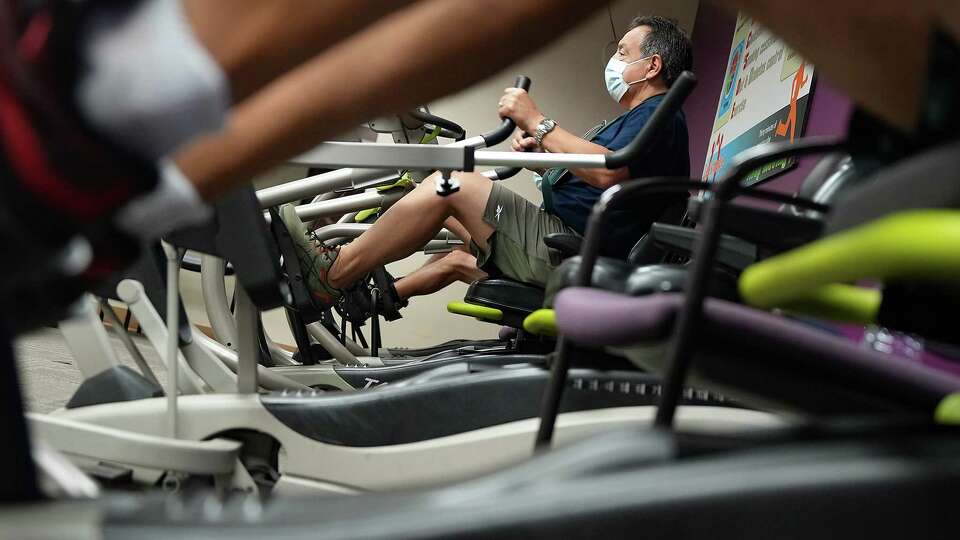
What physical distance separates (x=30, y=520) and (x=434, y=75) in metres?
0.37

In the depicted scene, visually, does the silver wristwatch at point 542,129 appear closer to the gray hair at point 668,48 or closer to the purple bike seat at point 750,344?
the gray hair at point 668,48

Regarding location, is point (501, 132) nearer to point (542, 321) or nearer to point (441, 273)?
point (542, 321)

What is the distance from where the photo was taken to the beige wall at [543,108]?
18.0 ft

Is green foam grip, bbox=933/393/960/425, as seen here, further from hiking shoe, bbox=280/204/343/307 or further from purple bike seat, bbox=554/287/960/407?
hiking shoe, bbox=280/204/343/307

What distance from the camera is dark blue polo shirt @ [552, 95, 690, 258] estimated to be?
6.83 feet

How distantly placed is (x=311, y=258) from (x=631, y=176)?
95 cm

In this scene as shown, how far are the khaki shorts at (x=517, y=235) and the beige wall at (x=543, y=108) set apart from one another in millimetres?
3191

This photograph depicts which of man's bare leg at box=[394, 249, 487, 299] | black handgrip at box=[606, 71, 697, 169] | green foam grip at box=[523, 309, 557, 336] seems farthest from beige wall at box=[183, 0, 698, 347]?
green foam grip at box=[523, 309, 557, 336]

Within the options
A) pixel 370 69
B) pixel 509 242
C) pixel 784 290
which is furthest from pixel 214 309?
pixel 784 290

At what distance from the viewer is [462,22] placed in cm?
55

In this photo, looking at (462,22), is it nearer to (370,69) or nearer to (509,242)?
(370,69)

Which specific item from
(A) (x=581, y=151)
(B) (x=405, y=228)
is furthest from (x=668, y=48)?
(B) (x=405, y=228)

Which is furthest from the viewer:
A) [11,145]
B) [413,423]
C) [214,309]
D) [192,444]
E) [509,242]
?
[509,242]

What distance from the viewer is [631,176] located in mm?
2186
